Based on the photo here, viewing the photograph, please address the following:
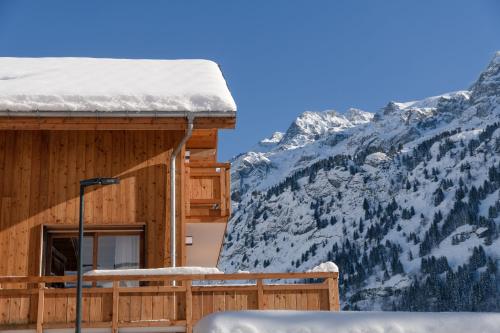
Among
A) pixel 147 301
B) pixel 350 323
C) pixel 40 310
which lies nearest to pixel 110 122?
pixel 147 301

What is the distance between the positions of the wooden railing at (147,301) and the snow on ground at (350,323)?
4672 millimetres

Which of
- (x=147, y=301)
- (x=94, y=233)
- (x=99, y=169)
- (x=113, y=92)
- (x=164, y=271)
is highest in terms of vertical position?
(x=113, y=92)

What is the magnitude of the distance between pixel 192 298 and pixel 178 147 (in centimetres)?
415

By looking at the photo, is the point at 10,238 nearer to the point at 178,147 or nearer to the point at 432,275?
the point at 178,147

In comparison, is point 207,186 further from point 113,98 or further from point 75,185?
point 113,98

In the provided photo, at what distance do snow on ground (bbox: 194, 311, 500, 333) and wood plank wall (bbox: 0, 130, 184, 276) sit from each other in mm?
7676

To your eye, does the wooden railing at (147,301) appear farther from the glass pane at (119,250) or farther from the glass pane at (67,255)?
the glass pane at (119,250)

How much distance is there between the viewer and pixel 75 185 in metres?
15.1

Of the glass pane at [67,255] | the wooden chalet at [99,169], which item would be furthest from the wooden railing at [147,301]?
the glass pane at [67,255]

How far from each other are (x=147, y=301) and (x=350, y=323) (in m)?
5.87

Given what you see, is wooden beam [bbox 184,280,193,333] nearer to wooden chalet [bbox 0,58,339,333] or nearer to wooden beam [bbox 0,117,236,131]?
wooden chalet [bbox 0,58,339,333]

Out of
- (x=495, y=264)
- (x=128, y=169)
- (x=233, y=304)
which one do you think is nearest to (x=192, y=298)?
(x=233, y=304)

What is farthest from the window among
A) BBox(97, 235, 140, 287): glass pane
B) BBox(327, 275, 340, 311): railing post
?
BBox(327, 275, 340, 311): railing post

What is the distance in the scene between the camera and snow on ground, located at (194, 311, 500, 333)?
23.8 ft
